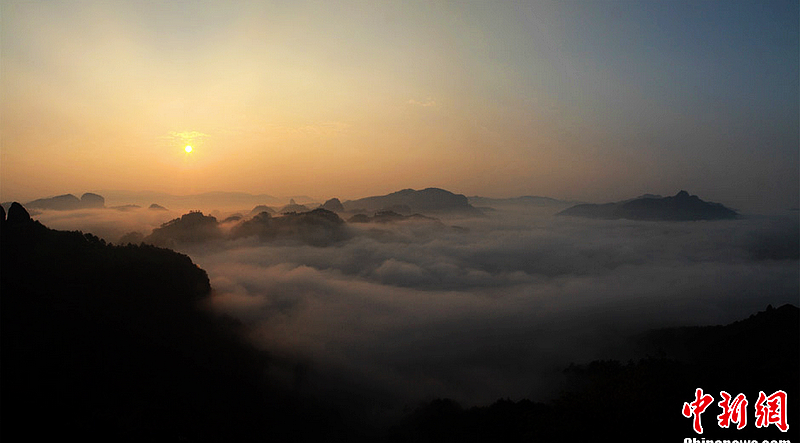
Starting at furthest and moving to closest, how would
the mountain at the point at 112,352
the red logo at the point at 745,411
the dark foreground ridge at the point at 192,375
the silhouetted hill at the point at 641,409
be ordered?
the mountain at the point at 112,352 < the dark foreground ridge at the point at 192,375 < the silhouetted hill at the point at 641,409 < the red logo at the point at 745,411

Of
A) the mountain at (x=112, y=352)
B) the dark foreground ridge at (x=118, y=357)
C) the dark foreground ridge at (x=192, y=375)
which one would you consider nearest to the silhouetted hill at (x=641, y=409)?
the dark foreground ridge at (x=192, y=375)

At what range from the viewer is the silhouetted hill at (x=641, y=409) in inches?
1314

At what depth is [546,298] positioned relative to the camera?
525 feet

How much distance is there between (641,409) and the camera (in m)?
35.4

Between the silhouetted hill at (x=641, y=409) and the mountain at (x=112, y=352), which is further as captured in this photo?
the mountain at (x=112, y=352)

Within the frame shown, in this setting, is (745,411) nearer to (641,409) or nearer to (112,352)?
(641,409)

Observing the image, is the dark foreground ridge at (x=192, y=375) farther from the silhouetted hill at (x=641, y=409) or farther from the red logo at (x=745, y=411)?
the red logo at (x=745, y=411)

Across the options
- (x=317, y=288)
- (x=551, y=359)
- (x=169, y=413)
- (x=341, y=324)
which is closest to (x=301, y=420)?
(x=169, y=413)

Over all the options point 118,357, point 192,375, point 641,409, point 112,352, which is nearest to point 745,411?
point 641,409

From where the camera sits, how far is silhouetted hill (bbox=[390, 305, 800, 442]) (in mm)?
33375

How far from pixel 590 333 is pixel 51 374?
4759 inches

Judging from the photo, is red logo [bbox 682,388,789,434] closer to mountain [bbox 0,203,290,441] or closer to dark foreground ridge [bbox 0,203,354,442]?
dark foreground ridge [bbox 0,203,354,442]

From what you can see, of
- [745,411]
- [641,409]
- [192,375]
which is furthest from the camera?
[192,375]

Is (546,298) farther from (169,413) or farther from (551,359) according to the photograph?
(169,413)
